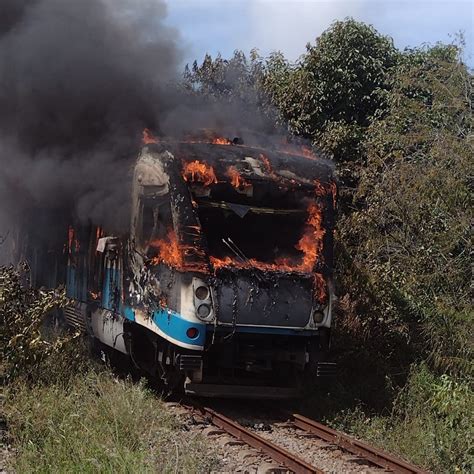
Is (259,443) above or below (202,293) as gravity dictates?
below

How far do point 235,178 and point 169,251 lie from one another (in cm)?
112

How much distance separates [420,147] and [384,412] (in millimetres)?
4322

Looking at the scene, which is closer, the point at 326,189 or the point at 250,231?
the point at 250,231

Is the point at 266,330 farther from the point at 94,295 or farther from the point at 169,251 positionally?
the point at 94,295

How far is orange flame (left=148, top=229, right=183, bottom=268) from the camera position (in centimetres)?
772

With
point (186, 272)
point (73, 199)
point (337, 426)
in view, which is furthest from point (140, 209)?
point (337, 426)

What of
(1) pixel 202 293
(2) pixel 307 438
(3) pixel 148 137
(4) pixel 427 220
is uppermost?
(3) pixel 148 137

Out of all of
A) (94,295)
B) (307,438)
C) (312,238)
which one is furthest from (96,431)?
(94,295)

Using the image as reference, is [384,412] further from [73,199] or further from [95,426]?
[73,199]

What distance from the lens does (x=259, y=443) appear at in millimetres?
7094

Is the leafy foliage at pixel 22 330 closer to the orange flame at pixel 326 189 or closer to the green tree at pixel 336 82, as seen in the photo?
the orange flame at pixel 326 189

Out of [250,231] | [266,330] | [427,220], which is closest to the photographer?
[266,330]

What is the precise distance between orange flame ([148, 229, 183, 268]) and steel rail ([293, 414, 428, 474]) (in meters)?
2.30

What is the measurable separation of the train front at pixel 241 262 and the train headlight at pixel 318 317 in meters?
0.01
